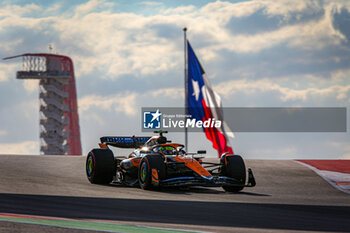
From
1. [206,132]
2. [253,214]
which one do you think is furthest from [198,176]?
[206,132]

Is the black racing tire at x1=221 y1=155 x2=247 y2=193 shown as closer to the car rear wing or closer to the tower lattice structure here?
the car rear wing

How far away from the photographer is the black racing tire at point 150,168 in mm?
14156

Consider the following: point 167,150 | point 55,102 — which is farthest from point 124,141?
point 55,102

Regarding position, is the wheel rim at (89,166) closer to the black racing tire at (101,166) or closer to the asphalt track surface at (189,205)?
the black racing tire at (101,166)

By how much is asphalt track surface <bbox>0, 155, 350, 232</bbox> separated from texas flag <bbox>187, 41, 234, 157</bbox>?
1001cm

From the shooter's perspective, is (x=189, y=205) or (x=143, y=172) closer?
(x=189, y=205)

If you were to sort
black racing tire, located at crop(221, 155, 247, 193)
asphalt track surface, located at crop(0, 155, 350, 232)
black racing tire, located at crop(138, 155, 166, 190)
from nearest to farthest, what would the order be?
asphalt track surface, located at crop(0, 155, 350, 232), black racing tire, located at crop(138, 155, 166, 190), black racing tire, located at crop(221, 155, 247, 193)

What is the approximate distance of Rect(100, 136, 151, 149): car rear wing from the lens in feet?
57.8

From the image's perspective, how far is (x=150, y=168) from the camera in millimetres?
14219

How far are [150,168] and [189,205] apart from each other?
134 inches

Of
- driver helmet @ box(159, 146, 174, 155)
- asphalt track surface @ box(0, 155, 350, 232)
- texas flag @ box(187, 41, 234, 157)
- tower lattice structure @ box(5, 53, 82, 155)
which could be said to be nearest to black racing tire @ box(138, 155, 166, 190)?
asphalt track surface @ box(0, 155, 350, 232)

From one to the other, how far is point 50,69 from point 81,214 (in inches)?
2697

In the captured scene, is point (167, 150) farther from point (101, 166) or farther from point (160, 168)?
point (101, 166)

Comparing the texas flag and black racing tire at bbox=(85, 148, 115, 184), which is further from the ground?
the texas flag
